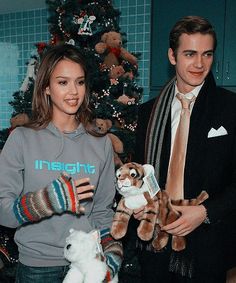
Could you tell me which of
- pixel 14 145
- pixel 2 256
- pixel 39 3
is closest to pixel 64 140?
pixel 14 145

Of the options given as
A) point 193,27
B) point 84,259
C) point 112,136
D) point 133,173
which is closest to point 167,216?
point 133,173

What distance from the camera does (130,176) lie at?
47.7 inches

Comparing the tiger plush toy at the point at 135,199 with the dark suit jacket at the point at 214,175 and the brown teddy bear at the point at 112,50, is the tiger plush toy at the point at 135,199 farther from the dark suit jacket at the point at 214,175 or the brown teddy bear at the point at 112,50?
the brown teddy bear at the point at 112,50

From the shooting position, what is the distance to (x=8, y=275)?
2529mm

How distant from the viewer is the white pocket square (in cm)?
131

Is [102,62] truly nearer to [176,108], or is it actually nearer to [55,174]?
[176,108]

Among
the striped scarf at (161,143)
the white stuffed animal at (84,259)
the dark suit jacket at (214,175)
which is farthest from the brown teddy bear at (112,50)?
the white stuffed animal at (84,259)

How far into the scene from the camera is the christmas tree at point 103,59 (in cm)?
262

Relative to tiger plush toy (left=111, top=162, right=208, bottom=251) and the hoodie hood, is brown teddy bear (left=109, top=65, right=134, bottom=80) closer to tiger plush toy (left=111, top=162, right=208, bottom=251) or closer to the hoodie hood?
the hoodie hood

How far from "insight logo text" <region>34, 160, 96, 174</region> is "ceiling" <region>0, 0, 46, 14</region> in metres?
3.28

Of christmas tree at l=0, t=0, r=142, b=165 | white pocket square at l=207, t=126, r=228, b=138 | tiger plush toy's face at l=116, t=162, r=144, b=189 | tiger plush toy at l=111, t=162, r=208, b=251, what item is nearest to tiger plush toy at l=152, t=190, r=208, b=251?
tiger plush toy at l=111, t=162, r=208, b=251

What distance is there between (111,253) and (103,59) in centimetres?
184

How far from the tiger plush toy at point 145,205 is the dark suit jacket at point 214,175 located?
62 mm

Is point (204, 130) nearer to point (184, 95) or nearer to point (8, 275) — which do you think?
point (184, 95)
